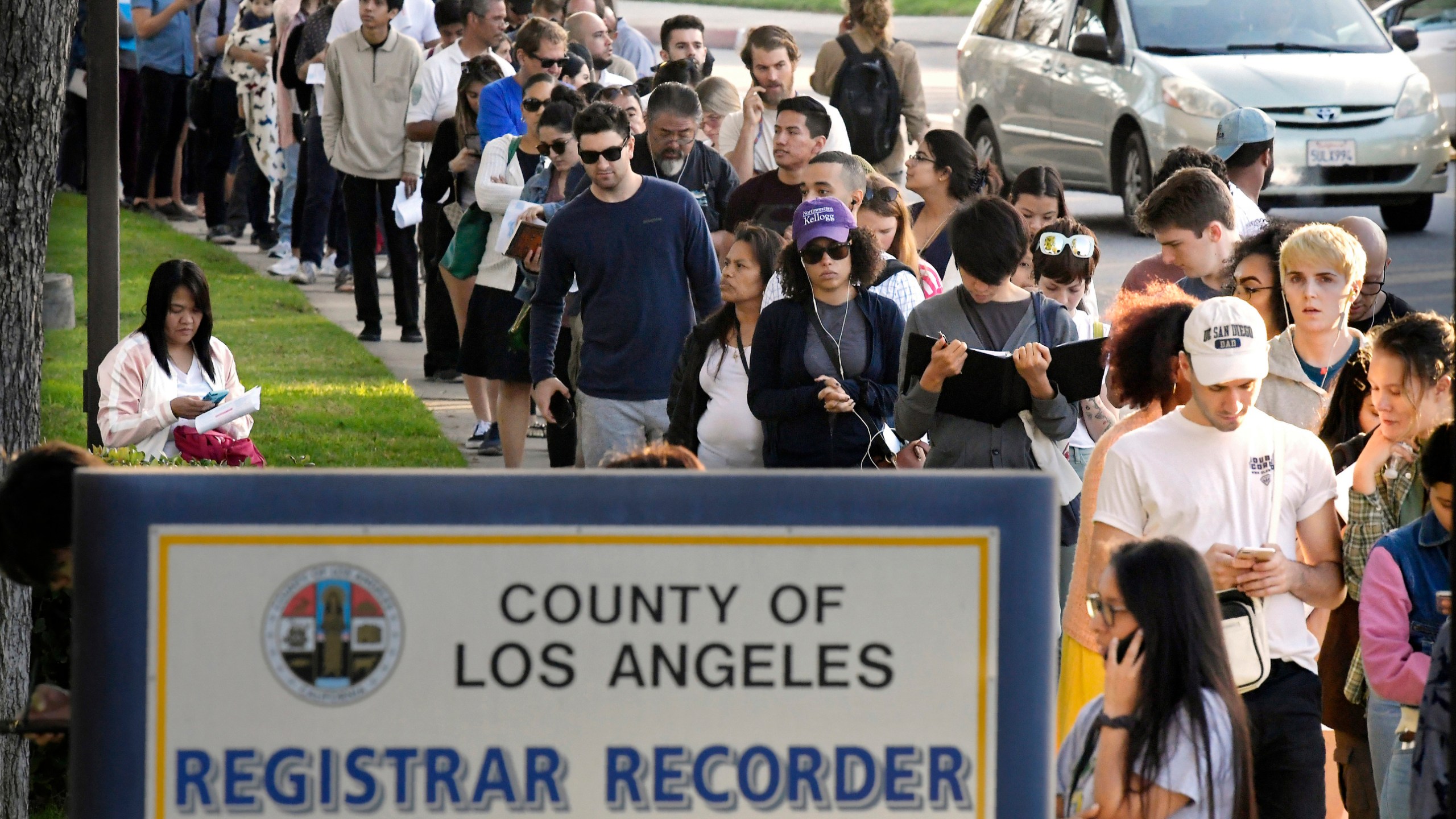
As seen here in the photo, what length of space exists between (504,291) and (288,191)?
6.59 metres

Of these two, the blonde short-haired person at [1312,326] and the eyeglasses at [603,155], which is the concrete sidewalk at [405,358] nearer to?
the eyeglasses at [603,155]

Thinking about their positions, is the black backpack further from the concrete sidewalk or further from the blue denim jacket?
the blue denim jacket

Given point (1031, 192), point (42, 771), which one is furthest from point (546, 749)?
point (1031, 192)

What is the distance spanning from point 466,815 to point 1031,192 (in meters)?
5.81

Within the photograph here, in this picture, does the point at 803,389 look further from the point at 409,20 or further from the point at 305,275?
the point at 305,275

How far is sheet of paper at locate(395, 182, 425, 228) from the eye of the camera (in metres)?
11.6

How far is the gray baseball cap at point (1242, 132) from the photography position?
25.7ft

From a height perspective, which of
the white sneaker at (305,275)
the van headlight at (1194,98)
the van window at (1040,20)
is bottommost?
the white sneaker at (305,275)

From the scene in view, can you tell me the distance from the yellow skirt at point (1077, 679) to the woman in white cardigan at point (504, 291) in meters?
4.56

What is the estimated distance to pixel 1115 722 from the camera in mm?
3719

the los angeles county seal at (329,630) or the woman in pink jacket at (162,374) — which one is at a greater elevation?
the woman in pink jacket at (162,374)

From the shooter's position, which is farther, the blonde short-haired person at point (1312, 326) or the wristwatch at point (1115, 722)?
the blonde short-haired person at point (1312, 326)

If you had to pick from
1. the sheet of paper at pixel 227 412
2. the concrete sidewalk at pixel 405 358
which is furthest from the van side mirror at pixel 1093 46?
the sheet of paper at pixel 227 412

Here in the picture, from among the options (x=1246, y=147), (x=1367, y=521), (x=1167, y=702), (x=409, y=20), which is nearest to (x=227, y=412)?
(x=1367, y=521)
